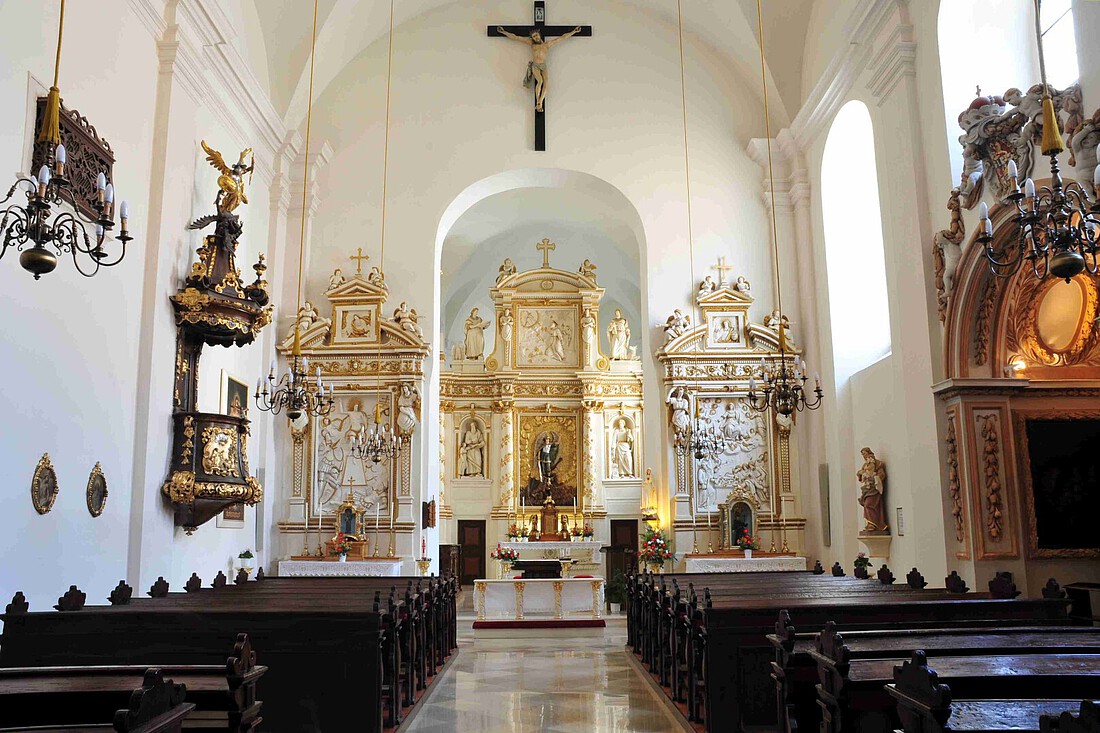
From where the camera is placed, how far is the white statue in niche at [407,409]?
14344mm

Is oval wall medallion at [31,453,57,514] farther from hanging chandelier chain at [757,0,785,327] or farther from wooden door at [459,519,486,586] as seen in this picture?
wooden door at [459,519,486,586]

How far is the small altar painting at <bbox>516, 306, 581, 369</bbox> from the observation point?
67.8 ft

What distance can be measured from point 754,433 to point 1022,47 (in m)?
6.76

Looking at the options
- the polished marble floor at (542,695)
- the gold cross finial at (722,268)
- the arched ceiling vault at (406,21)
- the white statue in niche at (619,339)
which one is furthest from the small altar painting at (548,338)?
the polished marble floor at (542,695)

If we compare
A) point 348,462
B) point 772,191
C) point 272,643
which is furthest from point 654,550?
point 272,643

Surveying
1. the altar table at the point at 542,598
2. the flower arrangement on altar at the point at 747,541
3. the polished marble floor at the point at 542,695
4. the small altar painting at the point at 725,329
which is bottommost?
the polished marble floor at the point at 542,695

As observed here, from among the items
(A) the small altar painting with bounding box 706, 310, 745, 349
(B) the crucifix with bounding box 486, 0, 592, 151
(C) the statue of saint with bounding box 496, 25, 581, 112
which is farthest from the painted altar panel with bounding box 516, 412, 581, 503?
(C) the statue of saint with bounding box 496, 25, 581, 112

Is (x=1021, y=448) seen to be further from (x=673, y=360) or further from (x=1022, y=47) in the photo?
(x=673, y=360)

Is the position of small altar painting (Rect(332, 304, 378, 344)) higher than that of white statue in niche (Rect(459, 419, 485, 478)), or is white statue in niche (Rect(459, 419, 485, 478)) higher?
small altar painting (Rect(332, 304, 378, 344))

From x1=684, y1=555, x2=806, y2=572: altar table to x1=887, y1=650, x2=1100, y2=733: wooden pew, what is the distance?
10264 millimetres

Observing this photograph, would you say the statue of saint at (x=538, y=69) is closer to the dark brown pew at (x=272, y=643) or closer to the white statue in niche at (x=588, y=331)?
the white statue in niche at (x=588, y=331)

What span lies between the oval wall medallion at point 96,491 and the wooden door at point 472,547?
12286 millimetres

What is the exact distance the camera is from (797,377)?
10812mm

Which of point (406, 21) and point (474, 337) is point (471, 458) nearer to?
point (474, 337)
